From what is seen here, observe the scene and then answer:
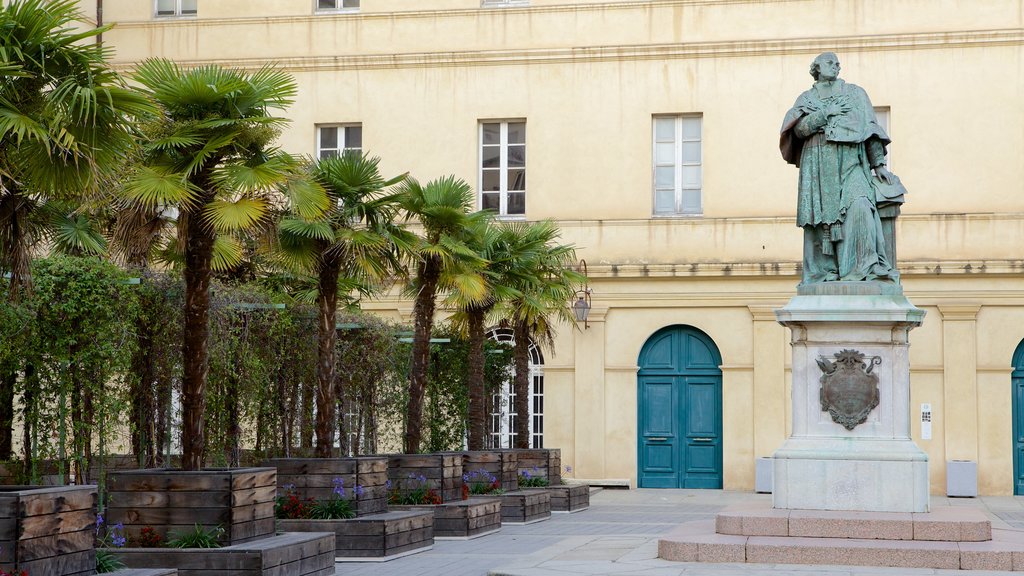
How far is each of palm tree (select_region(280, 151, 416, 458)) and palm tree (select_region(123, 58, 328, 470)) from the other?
8.19 feet

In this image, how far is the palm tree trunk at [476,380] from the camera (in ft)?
67.6

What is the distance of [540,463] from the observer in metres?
22.4

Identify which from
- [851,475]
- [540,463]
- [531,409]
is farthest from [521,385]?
[851,475]

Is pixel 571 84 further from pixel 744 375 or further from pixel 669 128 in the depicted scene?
pixel 744 375

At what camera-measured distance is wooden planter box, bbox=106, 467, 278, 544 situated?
11.3m

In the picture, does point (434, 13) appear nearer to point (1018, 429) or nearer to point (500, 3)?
point (500, 3)

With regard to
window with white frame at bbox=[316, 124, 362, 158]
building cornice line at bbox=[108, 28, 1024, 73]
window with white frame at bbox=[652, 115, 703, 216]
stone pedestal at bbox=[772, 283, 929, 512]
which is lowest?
stone pedestal at bbox=[772, 283, 929, 512]

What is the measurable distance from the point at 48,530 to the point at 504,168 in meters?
20.1

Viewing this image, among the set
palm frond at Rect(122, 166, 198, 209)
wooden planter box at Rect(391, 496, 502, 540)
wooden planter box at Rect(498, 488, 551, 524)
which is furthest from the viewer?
wooden planter box at Rect(498, 488, 551, 524)

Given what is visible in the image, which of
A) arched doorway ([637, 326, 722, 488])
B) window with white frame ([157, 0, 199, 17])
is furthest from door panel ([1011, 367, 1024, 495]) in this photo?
window with white frame ([157, 0, 199, 17])

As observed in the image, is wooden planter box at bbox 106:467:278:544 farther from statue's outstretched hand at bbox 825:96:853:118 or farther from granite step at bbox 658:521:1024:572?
statue's outstretched hand at bbox 825:96:853:118

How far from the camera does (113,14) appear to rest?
3031cm

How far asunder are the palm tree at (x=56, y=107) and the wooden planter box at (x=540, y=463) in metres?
12.5

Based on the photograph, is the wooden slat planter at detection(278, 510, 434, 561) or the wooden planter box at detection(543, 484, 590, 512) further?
the wooden planter box at detection(543, 484, 590, 512)
